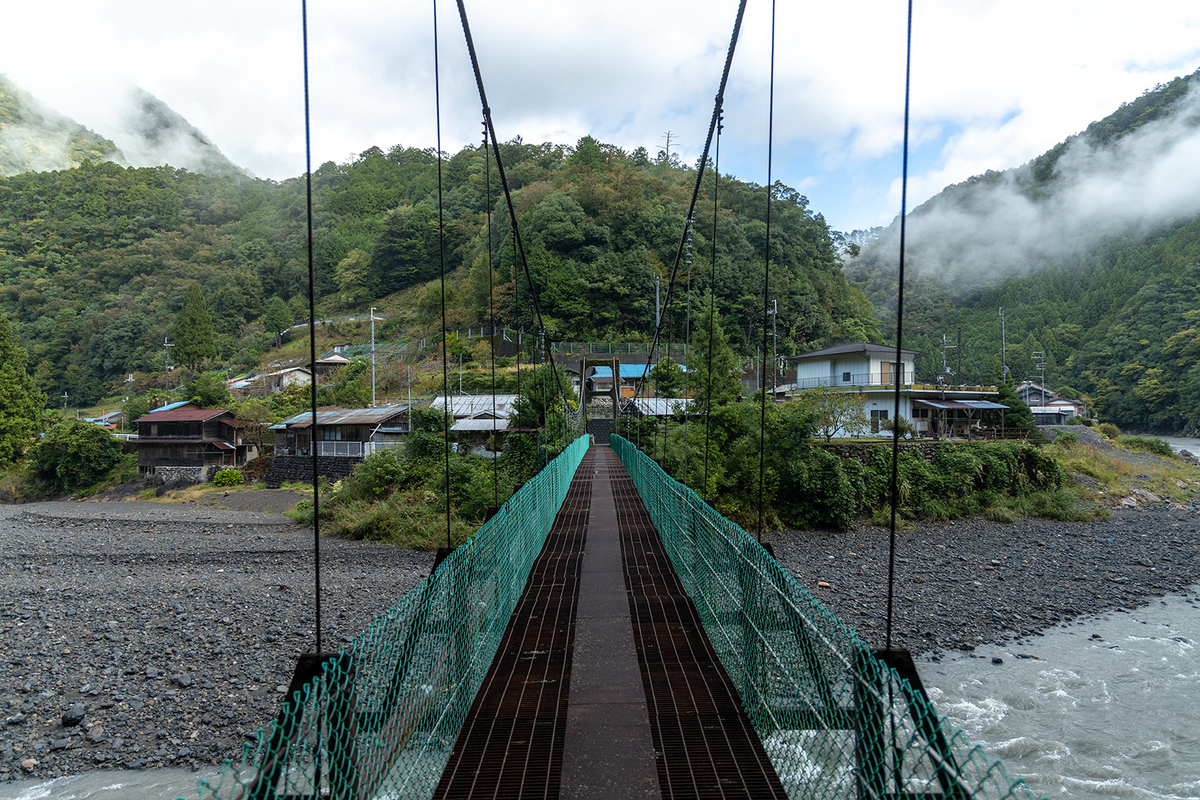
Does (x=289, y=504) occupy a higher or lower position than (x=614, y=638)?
lower

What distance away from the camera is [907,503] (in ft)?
59.4

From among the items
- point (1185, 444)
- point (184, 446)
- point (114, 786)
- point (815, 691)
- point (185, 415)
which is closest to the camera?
point (815, 691)

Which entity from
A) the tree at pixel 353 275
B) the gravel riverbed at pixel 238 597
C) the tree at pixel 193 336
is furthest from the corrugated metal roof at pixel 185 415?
the tree at pixel 353 275

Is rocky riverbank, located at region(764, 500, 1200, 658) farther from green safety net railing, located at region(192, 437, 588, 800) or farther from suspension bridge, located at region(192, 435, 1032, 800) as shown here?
green safety net railing, located at region(192, 437, 588, 800)

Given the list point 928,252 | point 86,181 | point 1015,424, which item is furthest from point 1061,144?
point 86,181

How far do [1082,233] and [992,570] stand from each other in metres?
88.5

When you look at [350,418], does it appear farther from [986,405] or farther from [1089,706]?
[986,405]

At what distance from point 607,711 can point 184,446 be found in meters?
28.5

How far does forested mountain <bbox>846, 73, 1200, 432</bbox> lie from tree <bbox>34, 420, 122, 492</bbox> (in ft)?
140

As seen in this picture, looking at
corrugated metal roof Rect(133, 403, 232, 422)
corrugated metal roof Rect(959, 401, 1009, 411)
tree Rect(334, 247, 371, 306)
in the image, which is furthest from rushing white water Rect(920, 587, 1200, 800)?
tree Rect(334, 247, 371, 306)

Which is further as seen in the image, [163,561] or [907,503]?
[907,503]

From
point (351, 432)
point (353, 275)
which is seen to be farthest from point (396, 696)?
point (353, 275)

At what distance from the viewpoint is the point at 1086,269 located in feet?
204

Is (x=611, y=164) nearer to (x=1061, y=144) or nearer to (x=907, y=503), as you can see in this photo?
(x=907, y=503)
